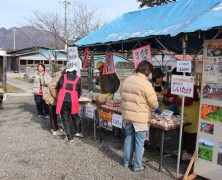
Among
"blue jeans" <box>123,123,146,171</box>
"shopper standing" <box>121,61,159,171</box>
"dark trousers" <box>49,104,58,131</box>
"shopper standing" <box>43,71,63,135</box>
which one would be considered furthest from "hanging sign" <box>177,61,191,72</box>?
"dark trousers" <box>49,104,58,131</box>

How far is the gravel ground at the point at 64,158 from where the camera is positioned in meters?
4.85

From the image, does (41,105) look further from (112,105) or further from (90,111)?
(112,105)

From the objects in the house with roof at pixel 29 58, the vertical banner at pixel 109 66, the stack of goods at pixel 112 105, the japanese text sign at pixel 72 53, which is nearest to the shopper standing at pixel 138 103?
the stack of goods at pixel 112 105

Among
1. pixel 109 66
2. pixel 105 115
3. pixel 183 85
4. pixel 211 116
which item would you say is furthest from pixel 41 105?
pixel 211 116

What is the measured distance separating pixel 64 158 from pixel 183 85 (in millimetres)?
2655

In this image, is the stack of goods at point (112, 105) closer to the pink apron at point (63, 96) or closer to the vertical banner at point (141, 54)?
the pink apron at point (63, 96)

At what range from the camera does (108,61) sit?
7328 mm

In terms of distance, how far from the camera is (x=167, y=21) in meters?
6.05

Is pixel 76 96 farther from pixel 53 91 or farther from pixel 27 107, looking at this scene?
pixel 27 107

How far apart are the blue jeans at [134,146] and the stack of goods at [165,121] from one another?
1.24 feet

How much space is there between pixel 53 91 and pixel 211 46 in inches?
157

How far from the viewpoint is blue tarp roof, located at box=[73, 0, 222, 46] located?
15.0ft

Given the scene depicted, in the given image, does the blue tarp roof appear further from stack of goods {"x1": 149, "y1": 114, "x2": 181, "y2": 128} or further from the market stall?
stack of goods {"x1": 149, "y1": 114, "x2": 181, "y2": 128}

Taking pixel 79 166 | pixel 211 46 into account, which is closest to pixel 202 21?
pixel 211 46
